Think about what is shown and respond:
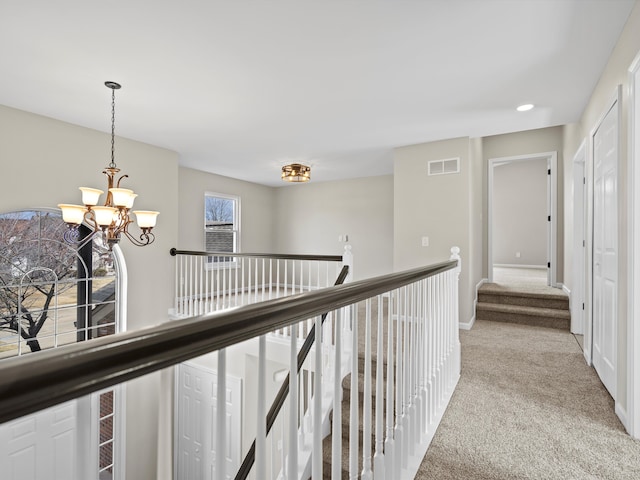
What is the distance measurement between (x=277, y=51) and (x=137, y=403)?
4.06m

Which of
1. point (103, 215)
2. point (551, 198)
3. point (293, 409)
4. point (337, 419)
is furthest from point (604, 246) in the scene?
point (103, 215)

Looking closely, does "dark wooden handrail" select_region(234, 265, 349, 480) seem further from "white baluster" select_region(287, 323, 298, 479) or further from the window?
the window

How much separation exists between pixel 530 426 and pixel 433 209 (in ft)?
9.00

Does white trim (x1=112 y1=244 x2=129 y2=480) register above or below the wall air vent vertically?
below

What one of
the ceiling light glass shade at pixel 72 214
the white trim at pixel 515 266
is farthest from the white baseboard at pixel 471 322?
the ceiling light glass shade at pixel 72 214

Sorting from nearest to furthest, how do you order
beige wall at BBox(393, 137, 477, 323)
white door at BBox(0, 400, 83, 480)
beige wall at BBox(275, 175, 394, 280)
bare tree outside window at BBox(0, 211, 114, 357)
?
white door at BBox(0, 400, 83, 480), bare tree outside window at BBox(0, 211, 114, 357), beige wall at BBox(393, 137, 477, 323), beige wall at BBox(275, 175, 394, 280)

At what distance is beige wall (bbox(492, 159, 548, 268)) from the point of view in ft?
26.2

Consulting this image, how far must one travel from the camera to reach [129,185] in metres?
4.07

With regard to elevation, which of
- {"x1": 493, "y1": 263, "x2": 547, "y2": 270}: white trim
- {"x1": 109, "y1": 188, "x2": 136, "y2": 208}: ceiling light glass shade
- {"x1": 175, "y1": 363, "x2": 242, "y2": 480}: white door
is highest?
{"x1": 109, "y1": 188, "x2": 136, "y2": 208}: ceiling light glass shade

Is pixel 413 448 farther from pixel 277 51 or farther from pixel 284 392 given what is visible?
pixel 277 51

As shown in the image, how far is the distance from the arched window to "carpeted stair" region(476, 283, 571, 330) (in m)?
4.75

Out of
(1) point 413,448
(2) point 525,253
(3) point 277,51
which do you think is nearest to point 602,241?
(1) point 413,448

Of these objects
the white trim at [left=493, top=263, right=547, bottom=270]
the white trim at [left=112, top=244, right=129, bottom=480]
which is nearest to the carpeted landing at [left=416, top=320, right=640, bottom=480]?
the white trim at [left=112, top=244, right=129, bottom=480]

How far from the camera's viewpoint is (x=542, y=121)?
3.61 meters
